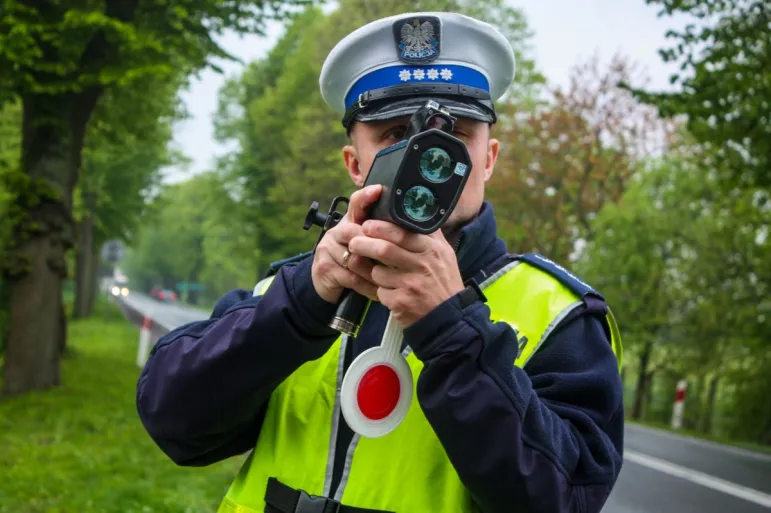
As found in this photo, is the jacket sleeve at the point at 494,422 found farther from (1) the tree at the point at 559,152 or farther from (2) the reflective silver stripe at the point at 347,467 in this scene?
(1) the tree at the point at 559,152

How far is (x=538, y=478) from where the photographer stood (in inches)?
56.2

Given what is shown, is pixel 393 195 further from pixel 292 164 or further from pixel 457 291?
pixel 292 164

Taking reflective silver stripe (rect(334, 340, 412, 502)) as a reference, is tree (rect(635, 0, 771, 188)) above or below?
above

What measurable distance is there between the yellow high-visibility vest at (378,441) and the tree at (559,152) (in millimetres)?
21995

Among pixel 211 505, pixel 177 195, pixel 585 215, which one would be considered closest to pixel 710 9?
pixel 211 505

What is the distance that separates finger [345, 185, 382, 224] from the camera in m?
1.34

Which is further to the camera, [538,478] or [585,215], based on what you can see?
[585,215]

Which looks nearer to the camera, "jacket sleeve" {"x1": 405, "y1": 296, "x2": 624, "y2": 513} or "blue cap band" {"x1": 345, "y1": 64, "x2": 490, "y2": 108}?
"jacket sleeve" {"x1": 405, "y1": 296, "x2": 624, "y2": 513}

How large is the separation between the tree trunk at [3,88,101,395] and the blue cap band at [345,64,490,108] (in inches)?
381

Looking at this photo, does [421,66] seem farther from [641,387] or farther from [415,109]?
[641,387]

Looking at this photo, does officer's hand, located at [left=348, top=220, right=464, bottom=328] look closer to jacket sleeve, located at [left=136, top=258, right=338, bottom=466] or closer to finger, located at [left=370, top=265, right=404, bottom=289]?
finger, located at [left=370, top=265, right=404, bottom=289]

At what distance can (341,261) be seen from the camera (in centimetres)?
142

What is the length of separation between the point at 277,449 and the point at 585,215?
26.1m

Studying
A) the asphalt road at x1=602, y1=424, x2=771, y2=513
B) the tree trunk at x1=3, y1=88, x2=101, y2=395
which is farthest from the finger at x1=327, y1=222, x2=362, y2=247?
the tree trunk at x1=3, y1=88, x2=101, y2=395
